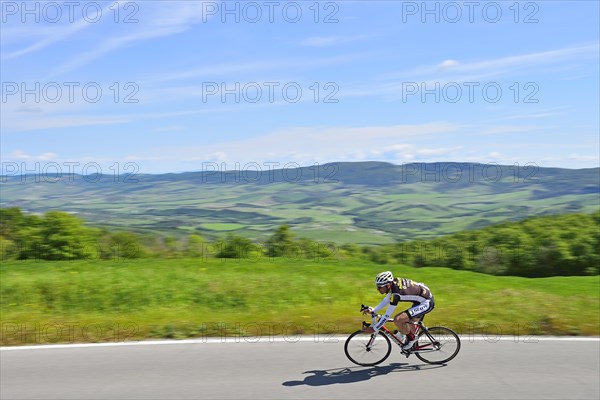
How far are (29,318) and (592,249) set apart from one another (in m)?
16.8

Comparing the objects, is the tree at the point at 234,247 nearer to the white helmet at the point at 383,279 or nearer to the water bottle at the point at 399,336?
the water bottle at the point at 399,336

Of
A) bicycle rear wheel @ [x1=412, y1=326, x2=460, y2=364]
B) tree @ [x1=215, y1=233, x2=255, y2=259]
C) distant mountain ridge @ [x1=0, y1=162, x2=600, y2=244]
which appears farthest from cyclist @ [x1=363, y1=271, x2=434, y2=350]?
distant mountain ridge @ [x1=0, y1=162, x2=600, y2=244]

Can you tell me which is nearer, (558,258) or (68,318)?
(68,318)

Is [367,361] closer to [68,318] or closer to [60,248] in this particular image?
[68,318]

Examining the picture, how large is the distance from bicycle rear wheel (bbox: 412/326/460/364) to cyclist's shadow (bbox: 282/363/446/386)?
0.13 m

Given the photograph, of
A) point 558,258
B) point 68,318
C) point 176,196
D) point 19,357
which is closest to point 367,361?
point 19,357

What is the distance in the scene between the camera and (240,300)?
47.8 ft

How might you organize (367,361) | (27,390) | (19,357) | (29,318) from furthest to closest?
(29,318) → (19,357) → (367,361) → (27,390)

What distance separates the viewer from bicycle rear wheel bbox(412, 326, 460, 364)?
348 inches

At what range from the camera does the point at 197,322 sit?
11781 mm

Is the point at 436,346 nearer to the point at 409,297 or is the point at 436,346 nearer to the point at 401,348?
the point at 401,348

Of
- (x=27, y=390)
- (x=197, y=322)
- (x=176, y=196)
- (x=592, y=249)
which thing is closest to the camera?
(x=27, y=390)

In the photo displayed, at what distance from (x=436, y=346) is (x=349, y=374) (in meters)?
1.39

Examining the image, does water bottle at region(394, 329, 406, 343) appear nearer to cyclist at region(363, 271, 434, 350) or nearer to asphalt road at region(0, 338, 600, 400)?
cyclist at region(363, 271, 434, 350)
